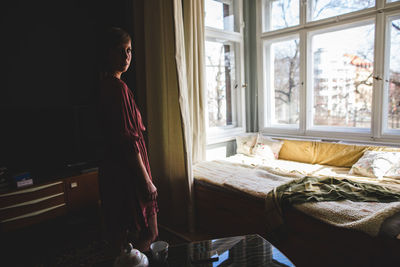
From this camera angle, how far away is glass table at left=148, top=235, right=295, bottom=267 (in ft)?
4.04

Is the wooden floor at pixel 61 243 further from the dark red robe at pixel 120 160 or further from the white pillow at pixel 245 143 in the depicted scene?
the white pillow at pixel 245 143

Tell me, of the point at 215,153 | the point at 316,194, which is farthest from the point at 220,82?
the point at 316,194

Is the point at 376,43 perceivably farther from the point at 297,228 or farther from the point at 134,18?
the point at 134,18

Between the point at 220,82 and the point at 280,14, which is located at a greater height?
the point at 280,14

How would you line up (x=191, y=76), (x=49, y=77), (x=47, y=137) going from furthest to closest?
(x=191, y=76) < (x=49, y=77) < (x=47, y=137)

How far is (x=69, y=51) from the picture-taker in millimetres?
2676

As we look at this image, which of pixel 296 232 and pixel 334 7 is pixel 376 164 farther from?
pixel 334 7

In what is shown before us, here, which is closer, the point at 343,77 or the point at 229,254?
the point at 229,254

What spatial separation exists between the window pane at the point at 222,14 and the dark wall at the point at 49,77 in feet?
3.28

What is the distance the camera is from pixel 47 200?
2.23m

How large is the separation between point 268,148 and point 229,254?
2.07m

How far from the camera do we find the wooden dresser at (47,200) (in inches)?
80.5

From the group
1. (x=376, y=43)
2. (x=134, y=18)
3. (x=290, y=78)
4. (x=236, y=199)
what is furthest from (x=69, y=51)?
(x=376, y=43)

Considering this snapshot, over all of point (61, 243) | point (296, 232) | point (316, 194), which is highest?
point (316, 194)
